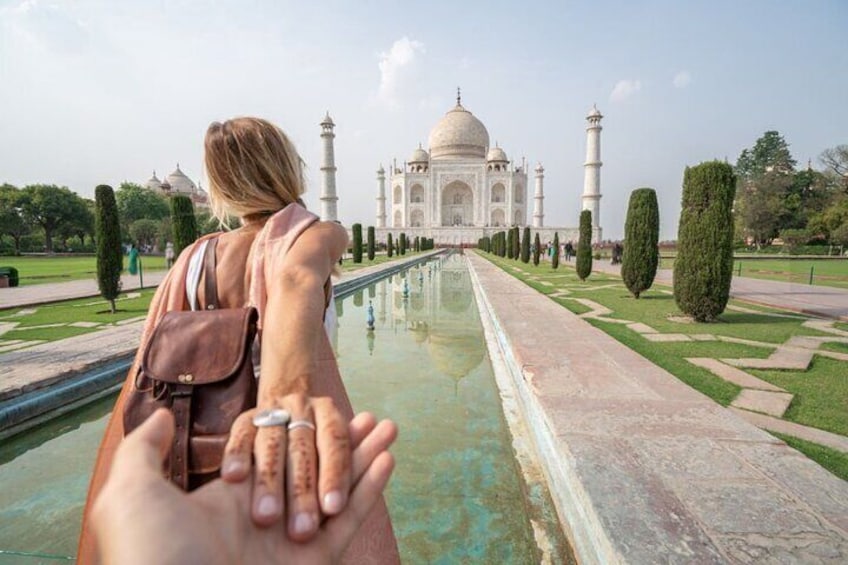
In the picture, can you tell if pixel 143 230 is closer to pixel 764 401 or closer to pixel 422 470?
pixel 422 470

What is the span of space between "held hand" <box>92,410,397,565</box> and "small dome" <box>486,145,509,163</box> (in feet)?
143

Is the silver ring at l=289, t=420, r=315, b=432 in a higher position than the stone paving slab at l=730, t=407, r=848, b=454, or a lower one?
higher

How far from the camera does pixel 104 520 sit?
13.8 inches

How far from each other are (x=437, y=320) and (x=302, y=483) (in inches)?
211

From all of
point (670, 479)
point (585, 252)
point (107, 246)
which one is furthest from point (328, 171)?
point (670, 479)

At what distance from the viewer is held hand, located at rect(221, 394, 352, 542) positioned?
412mm

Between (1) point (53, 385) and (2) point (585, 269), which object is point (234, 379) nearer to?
(1) point (53, 385)

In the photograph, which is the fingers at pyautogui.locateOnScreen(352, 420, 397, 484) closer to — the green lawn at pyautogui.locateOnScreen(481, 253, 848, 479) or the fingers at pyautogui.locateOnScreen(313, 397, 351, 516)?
the fingers at pyautogui.locateOnScreen(313, 397, 351, 516)

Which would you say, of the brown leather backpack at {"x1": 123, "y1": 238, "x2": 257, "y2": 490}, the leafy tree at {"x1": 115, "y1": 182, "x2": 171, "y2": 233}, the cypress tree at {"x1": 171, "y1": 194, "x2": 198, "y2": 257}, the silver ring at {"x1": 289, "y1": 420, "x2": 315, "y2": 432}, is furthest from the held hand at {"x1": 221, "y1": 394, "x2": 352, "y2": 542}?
the leafy tree at {"x1": 115, "y1": 182, "x2": 171, "y2": 233}

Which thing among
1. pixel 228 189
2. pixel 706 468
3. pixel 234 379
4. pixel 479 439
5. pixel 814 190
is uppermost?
pixel 814 190

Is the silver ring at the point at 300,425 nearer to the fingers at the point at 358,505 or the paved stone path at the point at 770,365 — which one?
the fingers at the point at 358,505

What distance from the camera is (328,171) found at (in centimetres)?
3331

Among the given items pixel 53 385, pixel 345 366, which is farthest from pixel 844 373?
pixel 53 385

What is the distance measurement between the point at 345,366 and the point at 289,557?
11.1ft
